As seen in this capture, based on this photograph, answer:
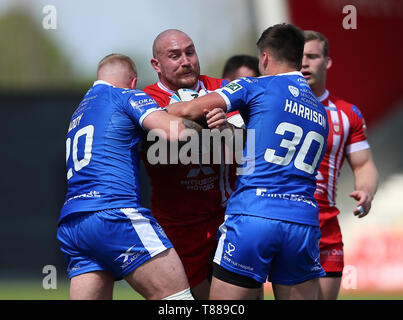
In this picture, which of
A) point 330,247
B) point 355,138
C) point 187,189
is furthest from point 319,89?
point 187,189

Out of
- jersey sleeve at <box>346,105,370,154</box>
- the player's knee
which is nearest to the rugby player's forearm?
jersey sleeve at <box>346,105,370,154</box>

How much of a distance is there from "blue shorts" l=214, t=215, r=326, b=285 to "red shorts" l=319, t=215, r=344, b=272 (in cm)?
140

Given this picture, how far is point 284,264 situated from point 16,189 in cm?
1094

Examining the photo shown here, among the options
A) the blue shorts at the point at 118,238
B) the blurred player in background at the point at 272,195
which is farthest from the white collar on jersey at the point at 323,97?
the blue shorts at the point at 118,238

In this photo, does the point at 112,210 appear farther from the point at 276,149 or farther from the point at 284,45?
the point at 284,45

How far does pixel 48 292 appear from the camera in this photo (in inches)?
500

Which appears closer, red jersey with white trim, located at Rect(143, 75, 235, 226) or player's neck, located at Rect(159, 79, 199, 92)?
red jersey with white trim, located at Rect(143, 75, 235, 226)

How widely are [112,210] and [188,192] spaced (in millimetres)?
1002

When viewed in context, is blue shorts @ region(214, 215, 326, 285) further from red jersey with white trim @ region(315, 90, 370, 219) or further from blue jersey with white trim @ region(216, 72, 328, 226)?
red jersey with white trim @ region(315, 90, 370, 219)

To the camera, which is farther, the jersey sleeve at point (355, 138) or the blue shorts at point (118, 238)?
the jersey sleeve at point (355, 138)

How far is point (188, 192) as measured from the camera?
19.5ft

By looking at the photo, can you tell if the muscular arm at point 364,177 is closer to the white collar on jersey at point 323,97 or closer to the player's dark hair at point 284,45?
the white collar on jersey at point 323,97

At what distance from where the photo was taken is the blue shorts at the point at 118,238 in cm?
505

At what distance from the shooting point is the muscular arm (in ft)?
20.9
